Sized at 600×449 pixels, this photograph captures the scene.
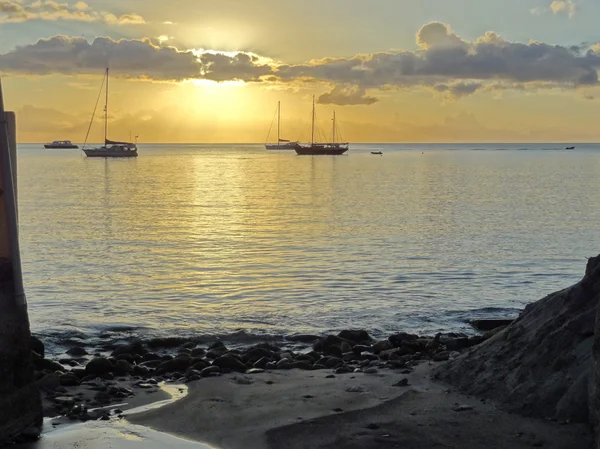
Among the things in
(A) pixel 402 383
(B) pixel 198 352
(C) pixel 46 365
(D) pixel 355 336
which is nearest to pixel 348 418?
(A) pixel 402 383

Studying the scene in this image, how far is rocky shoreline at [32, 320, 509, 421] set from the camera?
1127 centimetres

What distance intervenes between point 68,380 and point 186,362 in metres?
2.09

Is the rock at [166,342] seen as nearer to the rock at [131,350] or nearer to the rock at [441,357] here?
the rock at [131,350]

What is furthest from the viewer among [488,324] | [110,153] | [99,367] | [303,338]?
[110,153]

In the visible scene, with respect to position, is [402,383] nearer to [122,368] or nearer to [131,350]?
[122,368]

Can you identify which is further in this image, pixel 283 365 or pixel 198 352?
pixel 198 352

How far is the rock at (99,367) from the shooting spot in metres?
12.7

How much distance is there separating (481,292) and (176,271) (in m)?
9.63

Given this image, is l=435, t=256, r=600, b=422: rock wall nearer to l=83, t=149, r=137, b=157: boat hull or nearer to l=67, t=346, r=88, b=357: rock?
l=67, t=346, r=88, b=357: rock

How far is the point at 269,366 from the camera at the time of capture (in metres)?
13.3

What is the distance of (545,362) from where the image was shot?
10008 mm

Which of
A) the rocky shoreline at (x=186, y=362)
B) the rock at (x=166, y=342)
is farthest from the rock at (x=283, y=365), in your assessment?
the rock at (x=166, y=342)

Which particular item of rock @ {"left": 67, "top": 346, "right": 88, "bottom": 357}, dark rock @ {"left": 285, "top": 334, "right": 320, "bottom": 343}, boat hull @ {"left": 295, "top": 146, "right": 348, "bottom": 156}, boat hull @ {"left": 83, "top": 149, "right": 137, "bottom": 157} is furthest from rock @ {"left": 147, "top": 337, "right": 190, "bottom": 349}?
boat hull @ {"left": 295, "top": 146, "right": 348, "bottom": 156}

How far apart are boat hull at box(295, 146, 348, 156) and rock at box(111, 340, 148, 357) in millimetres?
166140
